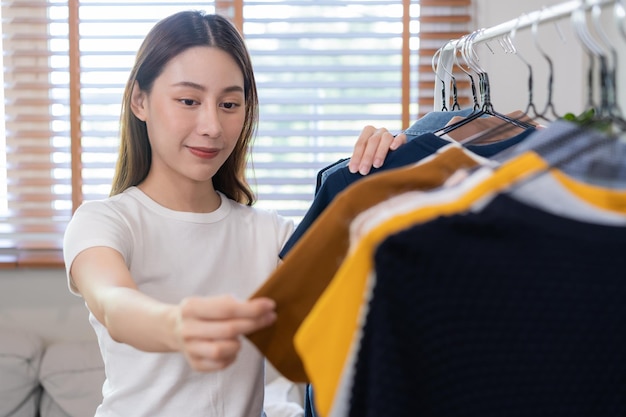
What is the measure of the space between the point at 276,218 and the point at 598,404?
2.62 ft

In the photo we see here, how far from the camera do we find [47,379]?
2.58 m

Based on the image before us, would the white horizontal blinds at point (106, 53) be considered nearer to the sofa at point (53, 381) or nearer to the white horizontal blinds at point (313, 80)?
the white horizontal blinds at point (313, 80)

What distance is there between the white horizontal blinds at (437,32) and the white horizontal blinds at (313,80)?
85 millimetres

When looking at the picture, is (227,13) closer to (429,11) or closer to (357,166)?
(429,11)

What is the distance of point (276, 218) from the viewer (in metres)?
1.43

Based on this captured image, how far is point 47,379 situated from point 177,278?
1.54 meters

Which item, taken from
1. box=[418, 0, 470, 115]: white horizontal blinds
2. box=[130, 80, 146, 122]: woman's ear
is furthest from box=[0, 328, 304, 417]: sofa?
box=[130, 80, 146, 122]: woman's ear

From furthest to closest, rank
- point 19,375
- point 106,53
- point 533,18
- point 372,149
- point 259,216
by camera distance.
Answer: point 106,53 < point 19,375 < point 259,216 < point 372,149 < point 533,18

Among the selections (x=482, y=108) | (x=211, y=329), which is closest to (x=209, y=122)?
(x=482, y=108)

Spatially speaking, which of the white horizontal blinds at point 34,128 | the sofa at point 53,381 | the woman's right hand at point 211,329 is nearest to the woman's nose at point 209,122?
the woman's right hand at point 211,329

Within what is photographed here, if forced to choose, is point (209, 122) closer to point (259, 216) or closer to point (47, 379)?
point (259, 216)

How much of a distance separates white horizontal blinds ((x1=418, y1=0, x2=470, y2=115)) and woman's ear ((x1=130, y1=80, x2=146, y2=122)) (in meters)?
1.56

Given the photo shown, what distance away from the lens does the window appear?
271cm

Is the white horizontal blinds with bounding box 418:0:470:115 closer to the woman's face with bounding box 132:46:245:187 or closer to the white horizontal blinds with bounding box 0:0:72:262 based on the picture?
the white horizontal blinds with bounding box 0:0:72:262
